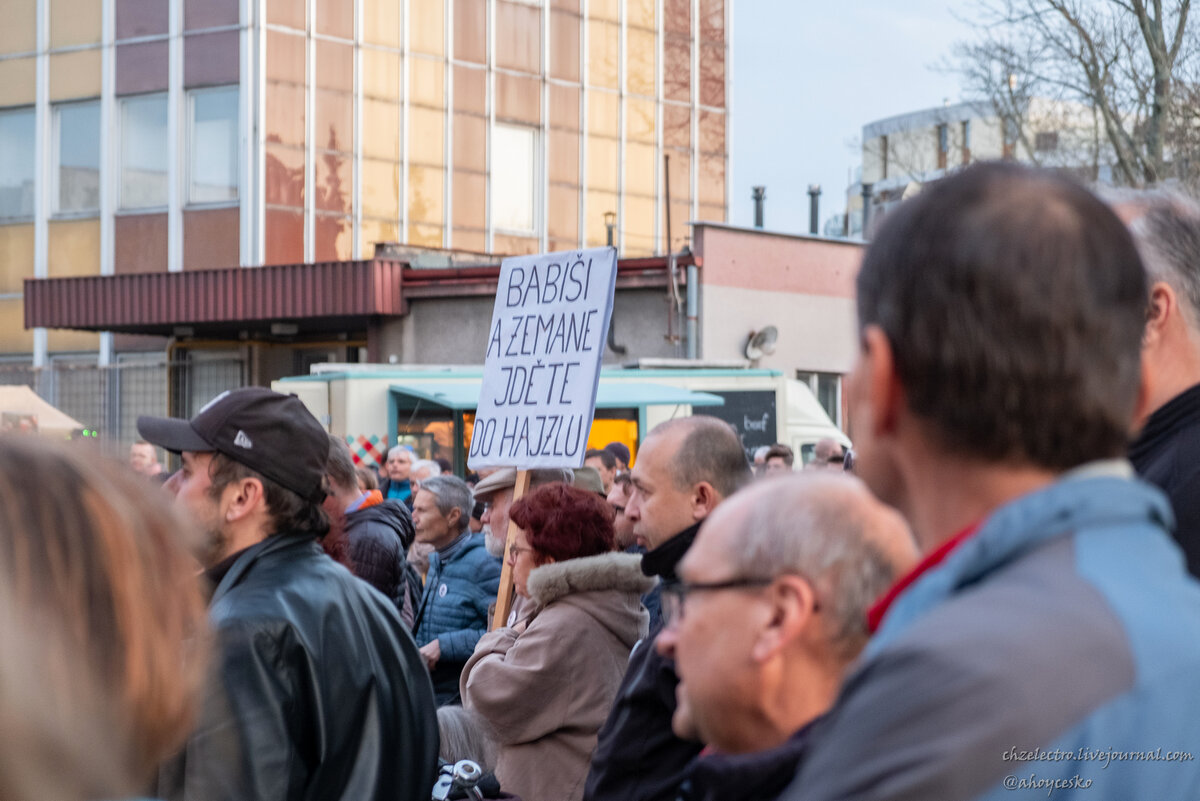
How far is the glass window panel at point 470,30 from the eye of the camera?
98.8 feet

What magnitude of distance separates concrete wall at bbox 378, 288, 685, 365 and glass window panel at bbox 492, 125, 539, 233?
6.86 meters

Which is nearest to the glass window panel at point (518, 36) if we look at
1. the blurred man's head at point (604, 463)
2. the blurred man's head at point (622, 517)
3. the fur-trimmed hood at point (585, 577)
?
the blurred man's head at point (604, 463)

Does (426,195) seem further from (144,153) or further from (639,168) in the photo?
(144,153)

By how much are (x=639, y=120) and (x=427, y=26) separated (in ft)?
17.5

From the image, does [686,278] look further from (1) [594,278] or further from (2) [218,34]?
(1) [594,278]

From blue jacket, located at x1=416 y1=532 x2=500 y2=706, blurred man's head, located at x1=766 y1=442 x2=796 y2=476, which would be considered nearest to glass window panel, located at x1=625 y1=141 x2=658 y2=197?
blurred man's head, located at x1=766 y1=442 x2=796 y2=476

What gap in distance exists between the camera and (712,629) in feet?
7.28

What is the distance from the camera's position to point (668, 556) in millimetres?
4352

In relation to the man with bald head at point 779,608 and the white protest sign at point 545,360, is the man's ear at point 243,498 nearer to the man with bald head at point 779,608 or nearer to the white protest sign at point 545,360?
the man with bald head at point 779,608

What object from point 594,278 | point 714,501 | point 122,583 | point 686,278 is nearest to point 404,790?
point 714,501

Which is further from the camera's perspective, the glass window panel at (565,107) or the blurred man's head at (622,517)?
the glass window panel at (565,107)

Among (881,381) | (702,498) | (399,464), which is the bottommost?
(399,464)

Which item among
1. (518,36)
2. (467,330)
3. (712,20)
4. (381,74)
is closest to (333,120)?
(381,74)

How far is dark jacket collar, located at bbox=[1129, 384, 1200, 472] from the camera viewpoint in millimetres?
2863
